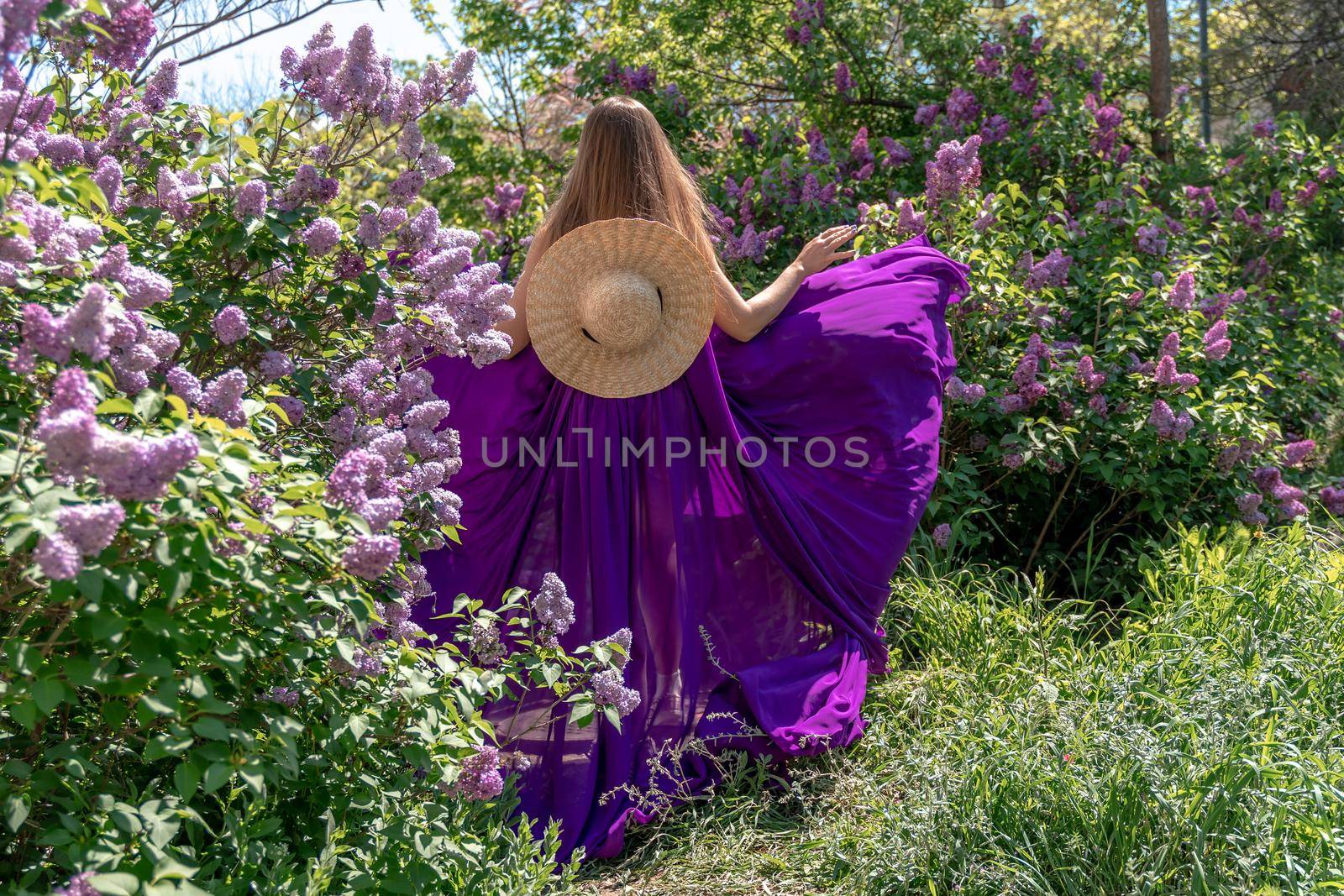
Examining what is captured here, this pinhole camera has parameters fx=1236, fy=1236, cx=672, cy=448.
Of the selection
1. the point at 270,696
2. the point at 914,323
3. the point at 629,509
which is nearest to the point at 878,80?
the point at 914,323

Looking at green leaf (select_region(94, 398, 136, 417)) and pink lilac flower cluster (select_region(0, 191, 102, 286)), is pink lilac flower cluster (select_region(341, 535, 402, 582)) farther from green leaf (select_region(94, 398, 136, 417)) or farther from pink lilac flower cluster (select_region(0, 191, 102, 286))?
pink lilac flower cluster (select_region(0, 191, 102, 286))

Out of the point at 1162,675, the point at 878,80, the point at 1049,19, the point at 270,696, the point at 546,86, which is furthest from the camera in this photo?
the point at 1049,19

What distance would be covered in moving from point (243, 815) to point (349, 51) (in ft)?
4.22

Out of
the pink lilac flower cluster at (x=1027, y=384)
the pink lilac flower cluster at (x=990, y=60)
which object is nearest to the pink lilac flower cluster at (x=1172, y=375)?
the pink lilac flower cluster at (x=1027, y=384)

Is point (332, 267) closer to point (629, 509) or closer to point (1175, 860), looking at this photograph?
point (629, 509)

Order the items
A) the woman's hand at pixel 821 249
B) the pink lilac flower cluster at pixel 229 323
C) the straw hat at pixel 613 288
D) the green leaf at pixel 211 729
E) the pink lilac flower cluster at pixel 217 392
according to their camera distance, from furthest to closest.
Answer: the woman's hand at pixel 821 249, the straw hat at pixel 613 288, the pink lilac flower cluster at pixel 229 323, the pink lilac flower cluster at pixel 217 392, the green leaf at pixel 211 729

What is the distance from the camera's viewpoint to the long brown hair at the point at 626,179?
3.29m

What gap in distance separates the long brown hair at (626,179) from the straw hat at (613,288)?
0.56 feet

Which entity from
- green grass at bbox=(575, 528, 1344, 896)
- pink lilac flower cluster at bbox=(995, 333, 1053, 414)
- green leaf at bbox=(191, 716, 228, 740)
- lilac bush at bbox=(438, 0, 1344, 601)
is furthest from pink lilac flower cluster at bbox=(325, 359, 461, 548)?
pink lilac flower cluster at bbox=(995, 333, 1053, 414)

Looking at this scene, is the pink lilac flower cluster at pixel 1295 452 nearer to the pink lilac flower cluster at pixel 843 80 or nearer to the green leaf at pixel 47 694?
the pink lilac flower cluster at pixel 843 80

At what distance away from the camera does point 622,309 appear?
305cm

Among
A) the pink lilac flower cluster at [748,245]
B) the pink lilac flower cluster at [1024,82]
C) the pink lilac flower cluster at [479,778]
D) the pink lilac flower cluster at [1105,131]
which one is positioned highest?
the pink lilac flower cluster at [1024,82]

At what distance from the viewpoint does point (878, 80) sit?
6.07 meters

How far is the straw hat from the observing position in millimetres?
3123
